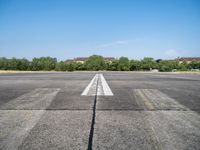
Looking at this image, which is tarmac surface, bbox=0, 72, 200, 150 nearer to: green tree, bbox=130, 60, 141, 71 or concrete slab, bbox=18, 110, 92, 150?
concrete slab, bbox=18, 110, 92, 150

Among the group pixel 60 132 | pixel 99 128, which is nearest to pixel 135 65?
pixel 99 128

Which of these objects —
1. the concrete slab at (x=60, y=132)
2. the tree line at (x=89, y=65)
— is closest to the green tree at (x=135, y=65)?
the tree line at (x=89, y=65)

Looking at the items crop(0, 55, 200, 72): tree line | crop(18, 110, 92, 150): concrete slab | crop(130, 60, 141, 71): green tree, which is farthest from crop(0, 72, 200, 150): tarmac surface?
crop(130, 60, 141, 71): green tree

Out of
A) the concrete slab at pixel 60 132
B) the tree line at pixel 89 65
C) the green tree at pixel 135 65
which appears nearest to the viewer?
the concrete slab at pixel 60 132

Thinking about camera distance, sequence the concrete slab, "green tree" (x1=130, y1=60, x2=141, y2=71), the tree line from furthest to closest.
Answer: "green tree" (x1=130, y1=60, x2=141, y2=71) → the tree line → the concrete slab

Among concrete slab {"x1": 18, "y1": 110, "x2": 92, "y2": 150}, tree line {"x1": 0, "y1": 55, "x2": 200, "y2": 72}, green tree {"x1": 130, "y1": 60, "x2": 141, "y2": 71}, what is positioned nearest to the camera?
concrete slab {"x1": 18, "y1": 110, "x2": 92, "y2": 150}

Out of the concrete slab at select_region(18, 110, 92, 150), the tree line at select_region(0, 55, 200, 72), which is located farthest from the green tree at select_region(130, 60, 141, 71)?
the concrete slab at select_region(18, 110, 92, 150)

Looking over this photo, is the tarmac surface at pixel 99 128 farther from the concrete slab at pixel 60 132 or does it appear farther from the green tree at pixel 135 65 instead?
the green tree at pixel 135 65

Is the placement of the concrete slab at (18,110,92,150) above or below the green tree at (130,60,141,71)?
below

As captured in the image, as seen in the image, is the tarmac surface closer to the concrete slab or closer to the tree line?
the concrete slab

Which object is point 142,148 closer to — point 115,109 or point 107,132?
point 107,132

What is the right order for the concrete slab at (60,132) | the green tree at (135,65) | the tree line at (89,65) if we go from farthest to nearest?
the green tree at (135,65) < the tree line at (89,65) < the concrete slab at (60,132)

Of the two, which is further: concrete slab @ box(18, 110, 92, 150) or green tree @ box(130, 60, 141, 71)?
green tree @ box(130, 60, 141, 71)

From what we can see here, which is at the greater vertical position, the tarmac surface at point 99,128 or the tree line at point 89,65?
the tree line at point 89,65
